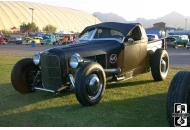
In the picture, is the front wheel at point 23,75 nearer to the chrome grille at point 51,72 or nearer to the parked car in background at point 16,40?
the chrome grille at point 51,72

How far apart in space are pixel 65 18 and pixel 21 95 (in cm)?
10762

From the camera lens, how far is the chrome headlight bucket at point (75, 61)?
6.00 metres

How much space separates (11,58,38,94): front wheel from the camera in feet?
22.6

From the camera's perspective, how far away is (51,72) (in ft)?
20.9

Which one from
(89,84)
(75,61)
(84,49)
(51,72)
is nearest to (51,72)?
(51,72)

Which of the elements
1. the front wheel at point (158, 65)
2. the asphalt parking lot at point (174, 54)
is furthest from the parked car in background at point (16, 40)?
the front wheel at point (158, 65)

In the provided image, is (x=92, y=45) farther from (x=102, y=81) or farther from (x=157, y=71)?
(x=157, y=71)

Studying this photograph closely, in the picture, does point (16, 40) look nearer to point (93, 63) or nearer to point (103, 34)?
point (103, 34)

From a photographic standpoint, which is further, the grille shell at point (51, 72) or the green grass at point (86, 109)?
the grille shell at point (51, 72)

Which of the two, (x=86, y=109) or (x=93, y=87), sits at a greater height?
(x=93, y=87)

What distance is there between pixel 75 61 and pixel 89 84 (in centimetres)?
61

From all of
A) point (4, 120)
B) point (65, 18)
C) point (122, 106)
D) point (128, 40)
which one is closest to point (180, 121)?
point (122, 106)

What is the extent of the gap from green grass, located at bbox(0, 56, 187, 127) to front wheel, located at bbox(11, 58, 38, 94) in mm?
212

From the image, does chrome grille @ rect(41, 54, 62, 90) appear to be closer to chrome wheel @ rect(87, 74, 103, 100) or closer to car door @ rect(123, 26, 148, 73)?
chrome wheel @ rect(87, 74, 103, 100)
